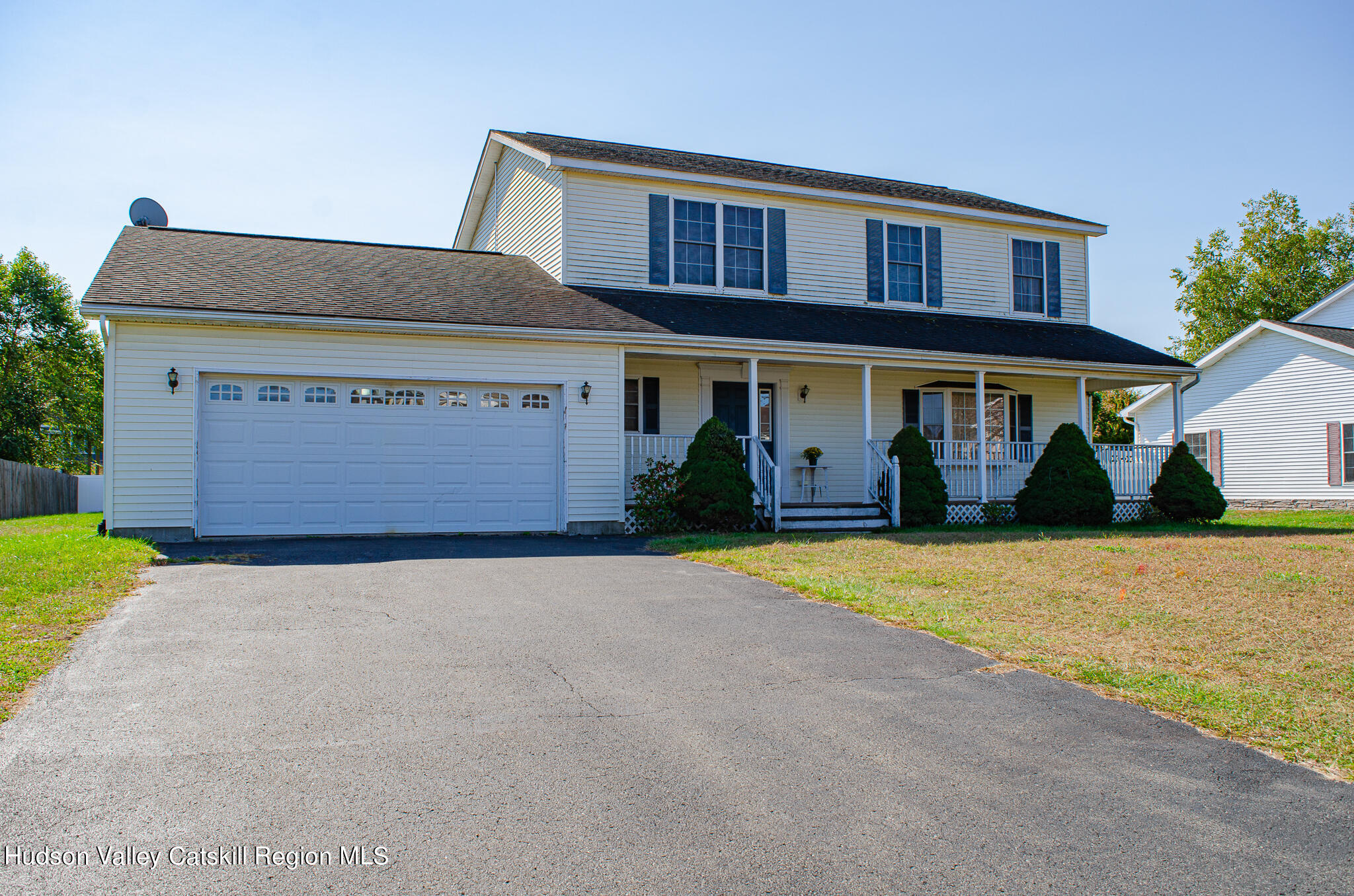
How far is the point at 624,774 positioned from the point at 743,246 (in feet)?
45.7

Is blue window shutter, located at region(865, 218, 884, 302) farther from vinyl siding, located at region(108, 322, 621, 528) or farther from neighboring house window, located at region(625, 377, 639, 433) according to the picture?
vinyl siding, located at region(108, 322, 621, 528)

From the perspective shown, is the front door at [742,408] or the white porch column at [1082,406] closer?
the front door at [742,408]

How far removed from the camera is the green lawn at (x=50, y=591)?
16.4 feet

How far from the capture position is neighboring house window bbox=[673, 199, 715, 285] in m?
15.9

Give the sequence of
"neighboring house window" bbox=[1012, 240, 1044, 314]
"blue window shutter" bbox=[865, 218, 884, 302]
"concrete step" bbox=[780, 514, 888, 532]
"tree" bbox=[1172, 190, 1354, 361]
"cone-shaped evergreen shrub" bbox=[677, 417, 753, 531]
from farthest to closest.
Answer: "tree" bbox=[1172, 190, 1354, 361], "neighboring house window" bbox=[1012, 240, 1044, 314], "blue window shutter" bbox=[865, 218, 884, 302], "concrete step" bbox=[780, 514, 888, 532], "cone-shaped evergreen shrub" bbox=[677, 417, 753, 531]

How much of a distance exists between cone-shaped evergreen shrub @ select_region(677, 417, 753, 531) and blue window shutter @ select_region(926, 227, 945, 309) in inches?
264

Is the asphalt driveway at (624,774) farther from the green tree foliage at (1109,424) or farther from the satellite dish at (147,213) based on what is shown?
the green tree foliage at (1109,424)

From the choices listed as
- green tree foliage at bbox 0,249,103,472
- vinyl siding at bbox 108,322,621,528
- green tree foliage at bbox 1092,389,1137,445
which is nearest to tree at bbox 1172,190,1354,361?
green tree foliage at bbox 1092,389,1137,445

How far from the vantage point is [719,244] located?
1614cm

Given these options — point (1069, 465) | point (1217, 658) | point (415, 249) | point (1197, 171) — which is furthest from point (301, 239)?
point (1197, 171)

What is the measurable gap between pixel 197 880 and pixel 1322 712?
491 centimetres

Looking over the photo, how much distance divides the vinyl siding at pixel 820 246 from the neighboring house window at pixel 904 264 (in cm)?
23

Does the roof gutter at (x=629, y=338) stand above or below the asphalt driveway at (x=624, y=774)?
above

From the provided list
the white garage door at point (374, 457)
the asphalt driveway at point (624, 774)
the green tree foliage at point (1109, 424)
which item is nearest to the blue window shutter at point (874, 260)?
the white garage door at point (374, 457)
